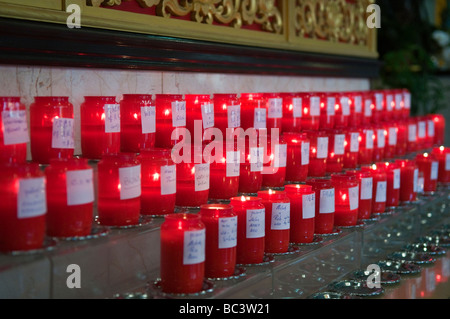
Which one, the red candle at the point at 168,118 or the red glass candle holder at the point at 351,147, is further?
the red glass candle holder at the point at 351,147

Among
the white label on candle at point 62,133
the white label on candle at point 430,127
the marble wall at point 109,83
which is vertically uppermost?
the marble wall at point 109,83

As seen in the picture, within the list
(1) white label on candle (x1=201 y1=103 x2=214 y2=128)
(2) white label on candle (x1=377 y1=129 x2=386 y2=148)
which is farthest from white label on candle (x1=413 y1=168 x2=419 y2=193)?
(1) white label on candle (x1=201 y1=103 x2=214 y2=128)

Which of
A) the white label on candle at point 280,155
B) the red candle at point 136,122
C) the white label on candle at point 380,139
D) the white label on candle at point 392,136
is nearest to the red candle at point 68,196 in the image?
the red candle at point 136,122

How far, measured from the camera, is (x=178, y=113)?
239cm

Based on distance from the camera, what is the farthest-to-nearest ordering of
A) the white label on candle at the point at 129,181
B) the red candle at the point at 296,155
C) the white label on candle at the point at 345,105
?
the white label on candle at the point at 345,105 → the red candle at the point at 296,155 → the white label on candle at the point at 129,181

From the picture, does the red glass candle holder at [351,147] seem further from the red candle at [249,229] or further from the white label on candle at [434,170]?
the red candle at [249,229]

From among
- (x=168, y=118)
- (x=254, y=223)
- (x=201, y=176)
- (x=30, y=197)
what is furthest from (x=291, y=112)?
(x=30, y=197)

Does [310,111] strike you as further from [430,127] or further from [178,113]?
[430,127]

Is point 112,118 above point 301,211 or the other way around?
above

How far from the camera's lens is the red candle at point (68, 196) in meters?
1.72

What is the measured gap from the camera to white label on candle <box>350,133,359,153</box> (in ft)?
10.4

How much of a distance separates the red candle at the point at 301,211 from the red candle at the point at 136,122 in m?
0.53

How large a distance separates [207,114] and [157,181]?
0.55 meters

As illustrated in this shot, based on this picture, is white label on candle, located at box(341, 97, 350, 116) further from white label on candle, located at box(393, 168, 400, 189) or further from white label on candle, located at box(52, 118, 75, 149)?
white label on candle, located at box(52, 118, 75, 149)
